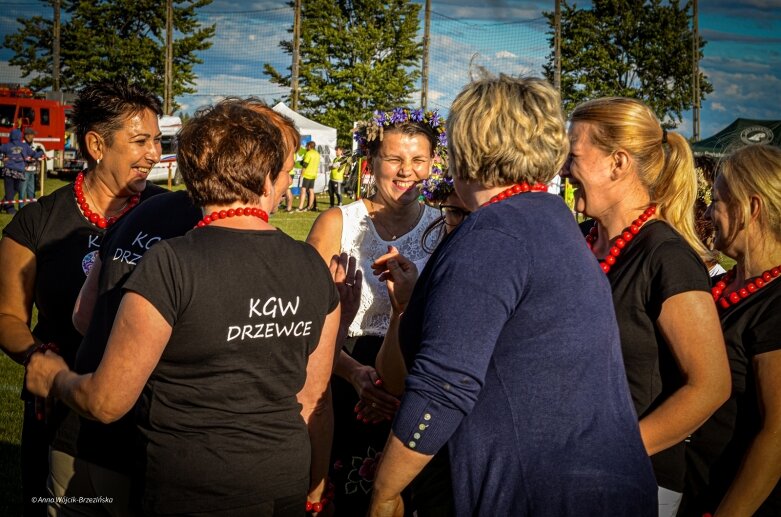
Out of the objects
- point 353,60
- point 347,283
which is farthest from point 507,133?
point 353,60

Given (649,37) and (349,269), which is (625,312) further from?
(649,37)

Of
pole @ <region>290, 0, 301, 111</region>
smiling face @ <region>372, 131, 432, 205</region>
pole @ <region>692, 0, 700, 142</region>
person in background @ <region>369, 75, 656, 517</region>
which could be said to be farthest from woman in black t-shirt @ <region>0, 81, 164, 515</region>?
pole @ <region>692, 0, 700, 142</region>

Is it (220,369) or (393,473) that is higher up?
(220,369)

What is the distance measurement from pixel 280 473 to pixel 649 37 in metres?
50.5

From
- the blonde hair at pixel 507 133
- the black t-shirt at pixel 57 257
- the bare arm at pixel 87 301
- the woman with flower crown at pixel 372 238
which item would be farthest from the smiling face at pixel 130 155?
the blonde hair at pixel 507 133

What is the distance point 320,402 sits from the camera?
2873mm

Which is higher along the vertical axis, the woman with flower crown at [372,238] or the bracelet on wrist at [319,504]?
the woman with flower crown at [372,238]

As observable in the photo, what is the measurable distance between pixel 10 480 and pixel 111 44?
46437 millimetres

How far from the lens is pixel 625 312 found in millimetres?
2473

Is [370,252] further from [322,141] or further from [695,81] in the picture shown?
[695,81]

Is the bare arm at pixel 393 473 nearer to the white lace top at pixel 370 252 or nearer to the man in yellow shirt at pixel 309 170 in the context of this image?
the white lace top at pixel 370 252

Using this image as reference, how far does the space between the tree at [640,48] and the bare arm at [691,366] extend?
44.0m

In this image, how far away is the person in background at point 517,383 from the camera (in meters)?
1.80

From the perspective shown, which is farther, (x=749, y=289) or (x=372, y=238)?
(x=372, y=238)
